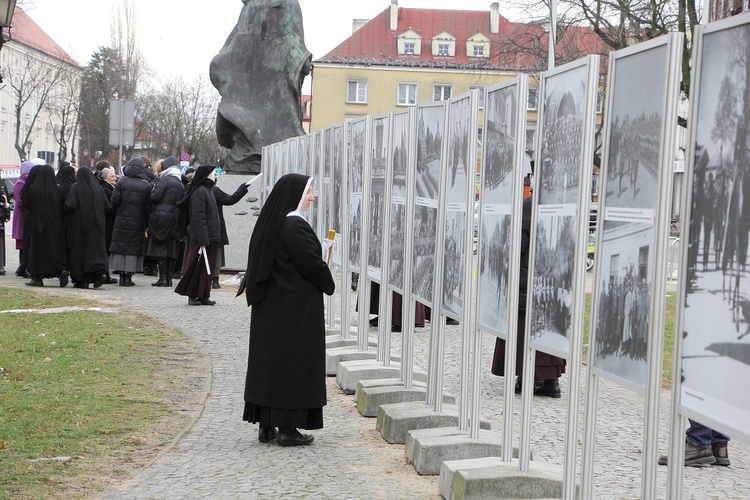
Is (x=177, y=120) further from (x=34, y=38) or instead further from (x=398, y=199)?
(x=398, y=199)

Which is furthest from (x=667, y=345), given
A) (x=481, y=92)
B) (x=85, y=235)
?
(x=85, y=235)

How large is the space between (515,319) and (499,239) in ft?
1.53

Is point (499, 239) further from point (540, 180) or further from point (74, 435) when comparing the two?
point (74, 435)

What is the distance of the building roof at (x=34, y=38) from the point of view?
270 feet

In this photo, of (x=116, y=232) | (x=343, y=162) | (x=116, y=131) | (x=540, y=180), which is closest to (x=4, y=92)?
(x=116, y=131)

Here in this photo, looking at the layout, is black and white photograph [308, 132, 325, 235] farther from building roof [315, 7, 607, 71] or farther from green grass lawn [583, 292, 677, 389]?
building roof [315, 7, 607, 71]

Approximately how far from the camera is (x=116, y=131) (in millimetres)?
25094

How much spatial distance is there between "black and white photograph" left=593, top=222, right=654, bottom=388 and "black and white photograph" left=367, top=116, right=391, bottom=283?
476 centimetres

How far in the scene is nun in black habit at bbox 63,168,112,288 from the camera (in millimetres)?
18297

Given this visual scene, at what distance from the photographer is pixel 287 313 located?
7625mm

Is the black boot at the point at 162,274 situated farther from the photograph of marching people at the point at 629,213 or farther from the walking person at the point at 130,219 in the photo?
the photograph of marching people at the point at 629,213

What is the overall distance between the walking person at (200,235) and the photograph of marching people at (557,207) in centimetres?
1052

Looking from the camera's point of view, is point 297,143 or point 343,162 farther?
point 297,143

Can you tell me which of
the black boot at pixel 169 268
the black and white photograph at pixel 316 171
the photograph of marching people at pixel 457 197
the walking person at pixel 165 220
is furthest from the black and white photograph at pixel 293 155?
the photograph of marching people at pixel 457 197
